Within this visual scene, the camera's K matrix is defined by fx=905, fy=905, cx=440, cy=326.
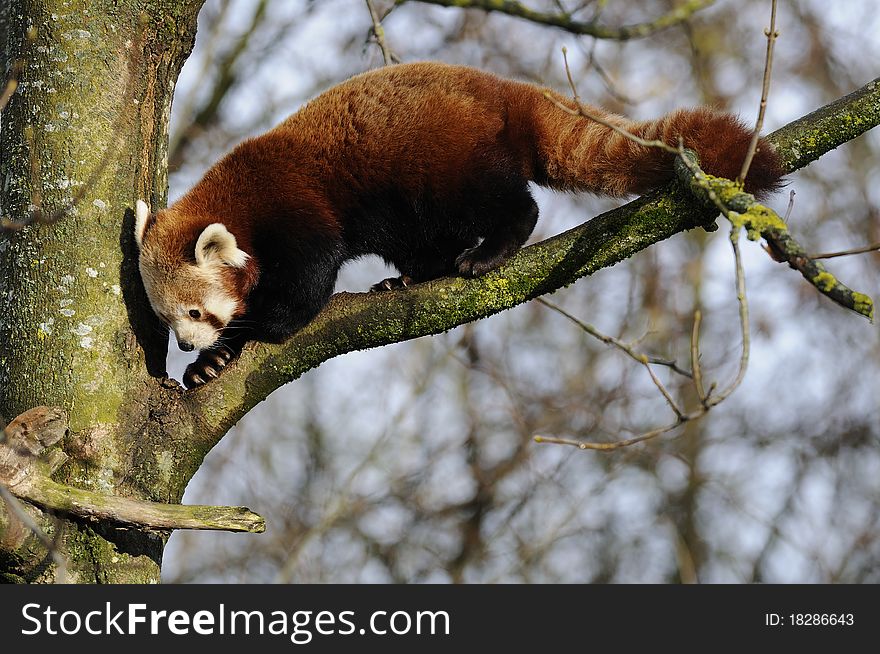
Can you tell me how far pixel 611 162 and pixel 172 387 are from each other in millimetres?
2110

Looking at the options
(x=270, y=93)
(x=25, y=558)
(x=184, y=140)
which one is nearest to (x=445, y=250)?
(x=25, y=558)

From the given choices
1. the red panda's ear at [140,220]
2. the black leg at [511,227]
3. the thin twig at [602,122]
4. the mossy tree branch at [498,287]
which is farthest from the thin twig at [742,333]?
the red panda's ear at [140,220]

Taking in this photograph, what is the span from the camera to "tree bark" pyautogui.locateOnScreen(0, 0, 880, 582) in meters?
3.30

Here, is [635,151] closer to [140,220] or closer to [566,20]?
[566,20]

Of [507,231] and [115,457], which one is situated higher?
[507,231]

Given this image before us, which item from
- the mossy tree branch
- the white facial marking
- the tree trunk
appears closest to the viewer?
the tree trunk

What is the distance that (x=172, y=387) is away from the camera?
3.50 m

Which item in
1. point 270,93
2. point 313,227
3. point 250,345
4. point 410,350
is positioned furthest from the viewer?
point 410,350

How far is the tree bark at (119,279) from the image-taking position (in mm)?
3303

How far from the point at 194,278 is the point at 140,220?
728 millimetres

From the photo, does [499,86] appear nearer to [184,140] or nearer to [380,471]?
[184,140]

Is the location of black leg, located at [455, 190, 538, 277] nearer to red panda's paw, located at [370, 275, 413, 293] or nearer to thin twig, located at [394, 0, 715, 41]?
red panda's paw, located at [370, 275, 413, 293]

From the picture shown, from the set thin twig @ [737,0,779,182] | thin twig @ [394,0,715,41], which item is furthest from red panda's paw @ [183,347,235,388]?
thin twig @ [737,0,779,182]

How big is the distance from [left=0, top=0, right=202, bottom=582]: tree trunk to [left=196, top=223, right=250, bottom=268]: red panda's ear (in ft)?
2.27
